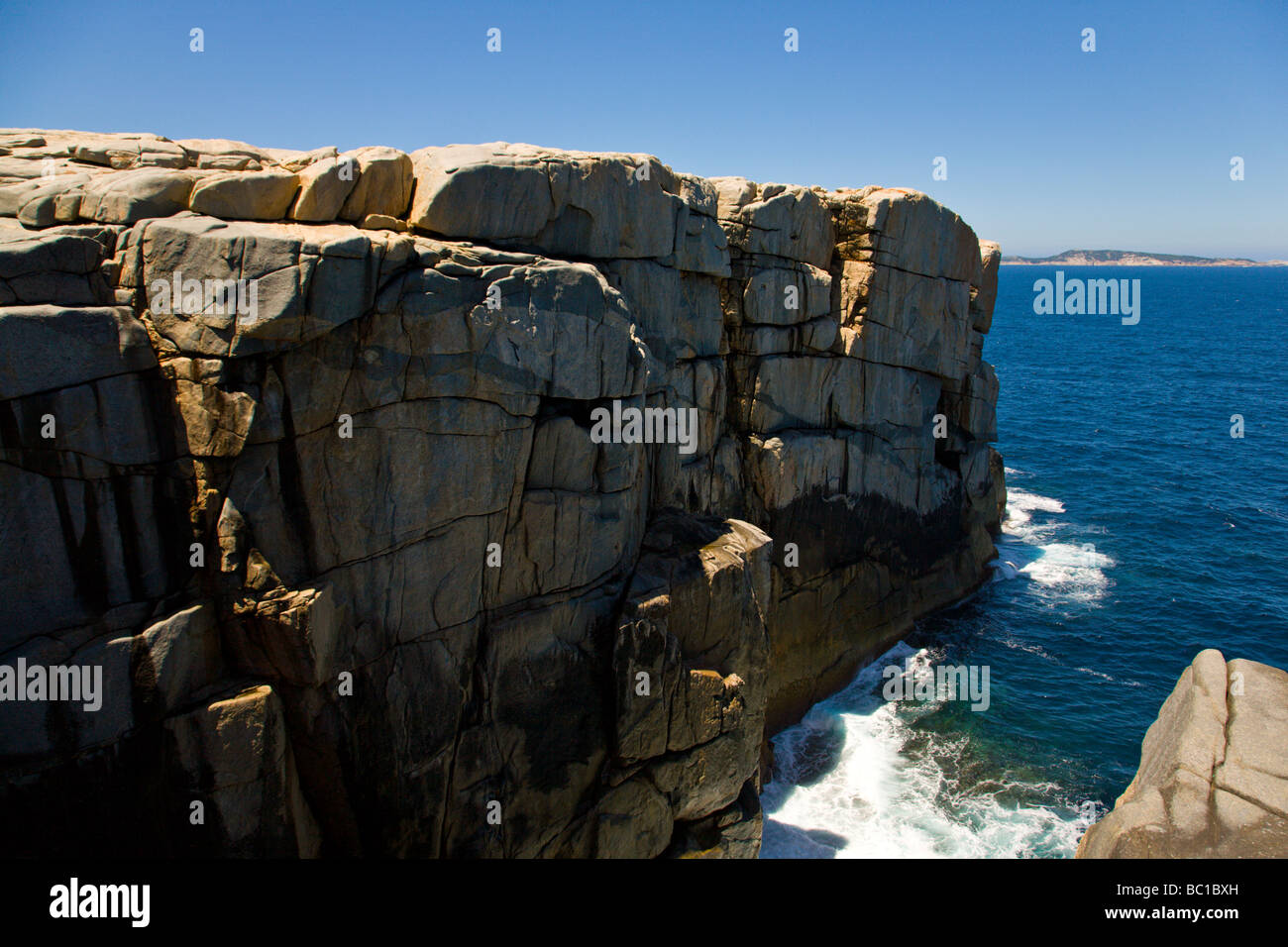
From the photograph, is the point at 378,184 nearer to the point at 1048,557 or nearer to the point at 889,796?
the point at 889,796

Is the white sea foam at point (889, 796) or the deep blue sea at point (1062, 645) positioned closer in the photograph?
the white sea foam at point (889, 796)

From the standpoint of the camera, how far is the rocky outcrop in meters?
10.8

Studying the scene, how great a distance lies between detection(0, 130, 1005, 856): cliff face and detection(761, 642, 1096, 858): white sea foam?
4784 millimetres

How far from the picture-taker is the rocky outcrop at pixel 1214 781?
Result: 10.8 meters

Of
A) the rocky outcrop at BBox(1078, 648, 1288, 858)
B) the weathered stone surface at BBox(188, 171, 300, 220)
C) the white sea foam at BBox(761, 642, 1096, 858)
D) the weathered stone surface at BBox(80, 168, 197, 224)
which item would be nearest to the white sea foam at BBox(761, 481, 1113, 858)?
the white sea foam at BBox(761, 642, 1096, 858)

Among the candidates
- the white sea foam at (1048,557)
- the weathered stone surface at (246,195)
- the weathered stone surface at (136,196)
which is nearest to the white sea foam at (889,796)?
the white sea foam at (1048,557)

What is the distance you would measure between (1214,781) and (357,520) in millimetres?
16590

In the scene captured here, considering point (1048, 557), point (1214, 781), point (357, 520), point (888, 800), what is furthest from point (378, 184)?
point (1048, 557)

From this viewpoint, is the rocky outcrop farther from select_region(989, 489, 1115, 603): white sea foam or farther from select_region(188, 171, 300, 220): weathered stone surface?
select_region(989, 489, 1115, 603): white sea foam

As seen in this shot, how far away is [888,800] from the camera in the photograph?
96.7 feet

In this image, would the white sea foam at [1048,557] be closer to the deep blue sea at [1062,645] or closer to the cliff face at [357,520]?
Answer: the deep blue sea at [1062,645]

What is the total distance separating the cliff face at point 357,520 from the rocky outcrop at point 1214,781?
38.5 feet

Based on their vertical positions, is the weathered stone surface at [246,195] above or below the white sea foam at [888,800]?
above
